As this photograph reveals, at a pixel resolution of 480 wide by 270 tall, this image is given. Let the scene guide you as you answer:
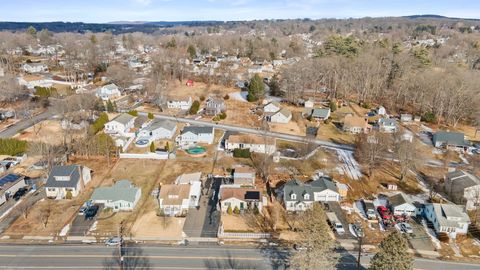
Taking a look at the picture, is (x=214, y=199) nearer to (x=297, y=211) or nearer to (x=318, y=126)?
(x=297, y=211)

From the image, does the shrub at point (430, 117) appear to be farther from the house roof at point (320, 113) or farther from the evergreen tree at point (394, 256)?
the evergreen tree at point (394, 256)

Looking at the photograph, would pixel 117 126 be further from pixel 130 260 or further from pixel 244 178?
pixel 130 260

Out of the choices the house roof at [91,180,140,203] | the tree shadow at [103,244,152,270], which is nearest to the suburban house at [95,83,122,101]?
the house roof at [91,180,140,203]

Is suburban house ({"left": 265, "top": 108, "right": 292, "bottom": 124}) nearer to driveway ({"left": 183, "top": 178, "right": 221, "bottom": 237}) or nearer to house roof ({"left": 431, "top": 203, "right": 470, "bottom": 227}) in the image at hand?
driveway ({"left": 183, "top": 178, "right": 221, "bottom": 237})

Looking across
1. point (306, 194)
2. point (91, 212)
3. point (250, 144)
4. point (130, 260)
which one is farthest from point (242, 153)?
point (130, 260)

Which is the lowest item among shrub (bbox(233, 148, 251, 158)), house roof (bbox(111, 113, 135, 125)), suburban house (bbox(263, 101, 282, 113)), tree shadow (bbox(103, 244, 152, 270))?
tree shadow (bbox(103, 244, 152, 270))

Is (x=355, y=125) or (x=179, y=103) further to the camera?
(x=179, y=103)

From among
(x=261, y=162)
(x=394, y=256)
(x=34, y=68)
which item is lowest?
(x=261, y=162)
